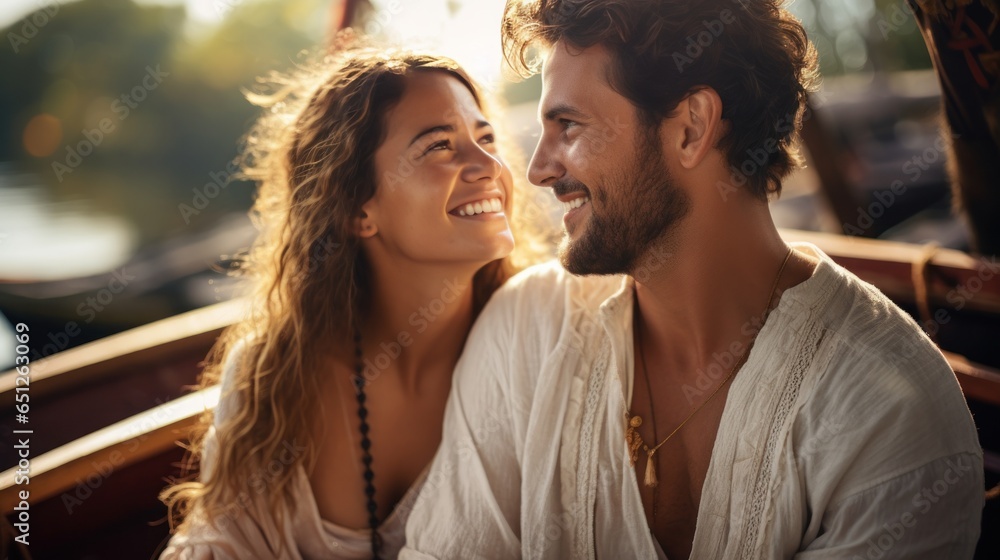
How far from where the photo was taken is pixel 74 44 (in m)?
12.4

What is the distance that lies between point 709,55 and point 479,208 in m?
0.77

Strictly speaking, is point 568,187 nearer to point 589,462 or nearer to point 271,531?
point 589,462

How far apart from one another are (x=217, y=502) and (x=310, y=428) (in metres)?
0.32

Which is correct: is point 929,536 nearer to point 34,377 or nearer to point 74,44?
point 34,377

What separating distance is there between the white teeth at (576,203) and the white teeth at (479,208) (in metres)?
0.33

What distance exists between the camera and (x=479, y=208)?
2.18 meters

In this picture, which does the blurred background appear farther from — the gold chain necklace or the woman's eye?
the gold chain necklace

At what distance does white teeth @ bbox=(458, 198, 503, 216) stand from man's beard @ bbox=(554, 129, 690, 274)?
47 cm

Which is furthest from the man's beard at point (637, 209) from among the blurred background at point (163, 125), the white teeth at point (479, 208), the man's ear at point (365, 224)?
the blurred background at point (163, 125)

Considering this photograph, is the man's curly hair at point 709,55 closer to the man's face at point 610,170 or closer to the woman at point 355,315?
the man's face at point 610,170

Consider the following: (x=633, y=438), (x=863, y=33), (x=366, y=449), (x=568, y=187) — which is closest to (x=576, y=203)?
(x=568, y=187)

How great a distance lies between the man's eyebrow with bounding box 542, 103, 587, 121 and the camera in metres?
1.80

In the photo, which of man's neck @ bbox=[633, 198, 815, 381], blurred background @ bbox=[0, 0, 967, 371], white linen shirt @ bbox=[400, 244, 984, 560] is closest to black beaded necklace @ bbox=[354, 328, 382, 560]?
white linen shirt @ bbox=[400, 244, 984, 560]

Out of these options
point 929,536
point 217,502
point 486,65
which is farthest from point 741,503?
point 486,65
